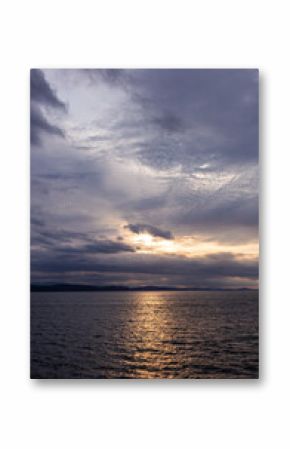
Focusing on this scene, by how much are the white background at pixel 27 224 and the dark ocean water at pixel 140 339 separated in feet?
0.32

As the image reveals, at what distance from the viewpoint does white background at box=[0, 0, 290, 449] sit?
3764 millimetres

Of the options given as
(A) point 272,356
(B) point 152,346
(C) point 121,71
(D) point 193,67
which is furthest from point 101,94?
(A) point 272,356

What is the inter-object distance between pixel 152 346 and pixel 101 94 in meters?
1.70

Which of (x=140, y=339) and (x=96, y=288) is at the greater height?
(x=96, y=288)

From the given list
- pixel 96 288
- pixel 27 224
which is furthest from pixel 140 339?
pixel 27 224

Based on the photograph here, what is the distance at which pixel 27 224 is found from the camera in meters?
3.82

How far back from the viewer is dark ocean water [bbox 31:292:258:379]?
368 centimetres

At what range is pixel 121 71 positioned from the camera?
12.5 feet

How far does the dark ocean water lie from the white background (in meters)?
0.10

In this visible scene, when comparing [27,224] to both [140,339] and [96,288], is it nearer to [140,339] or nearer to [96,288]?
[96,288]

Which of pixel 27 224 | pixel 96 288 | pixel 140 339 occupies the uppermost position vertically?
pixel 27 224

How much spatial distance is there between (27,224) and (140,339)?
3.50ft

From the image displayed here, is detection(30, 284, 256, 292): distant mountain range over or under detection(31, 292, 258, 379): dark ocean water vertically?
over
